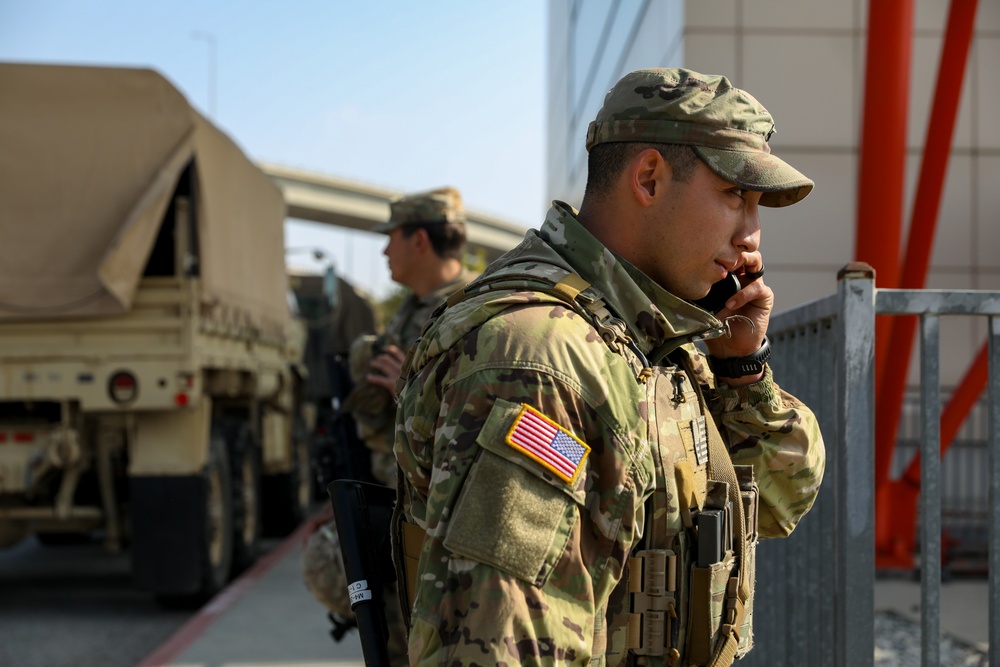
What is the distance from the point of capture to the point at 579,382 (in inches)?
60.2

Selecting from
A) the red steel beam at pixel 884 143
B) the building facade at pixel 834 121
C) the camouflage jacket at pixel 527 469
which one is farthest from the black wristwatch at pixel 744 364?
the building facade at pixel 834 121

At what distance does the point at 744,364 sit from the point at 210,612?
5.04 meters

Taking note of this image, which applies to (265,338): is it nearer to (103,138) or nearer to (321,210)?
(103,138)

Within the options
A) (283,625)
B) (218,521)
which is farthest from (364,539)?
(218,521)

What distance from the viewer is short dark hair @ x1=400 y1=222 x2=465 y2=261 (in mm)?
4090

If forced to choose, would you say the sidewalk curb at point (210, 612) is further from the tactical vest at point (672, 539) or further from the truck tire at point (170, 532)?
the tactical vest at point (672, 539)

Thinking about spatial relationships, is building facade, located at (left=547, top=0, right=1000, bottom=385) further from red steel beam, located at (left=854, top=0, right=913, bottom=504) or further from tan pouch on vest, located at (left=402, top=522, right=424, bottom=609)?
tan pouch on vest, located at (left=402, top=522, right=424, bottom=609)

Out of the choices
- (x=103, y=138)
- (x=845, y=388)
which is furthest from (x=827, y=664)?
(x=103, y=138)

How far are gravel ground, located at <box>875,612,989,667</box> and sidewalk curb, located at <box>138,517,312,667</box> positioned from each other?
11.3ft

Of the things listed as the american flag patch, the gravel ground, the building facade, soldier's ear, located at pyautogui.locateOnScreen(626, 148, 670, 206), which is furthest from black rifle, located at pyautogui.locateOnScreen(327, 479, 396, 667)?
the building facade

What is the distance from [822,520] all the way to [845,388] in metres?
0.39

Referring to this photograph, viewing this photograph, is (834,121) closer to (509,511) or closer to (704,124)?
(704,124)

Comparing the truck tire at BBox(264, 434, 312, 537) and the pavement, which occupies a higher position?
the pavement

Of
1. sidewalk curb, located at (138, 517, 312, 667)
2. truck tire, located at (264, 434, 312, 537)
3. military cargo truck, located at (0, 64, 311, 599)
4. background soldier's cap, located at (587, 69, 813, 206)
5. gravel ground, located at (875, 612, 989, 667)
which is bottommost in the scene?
truck tire, located at (264, 434, 312, 537)
